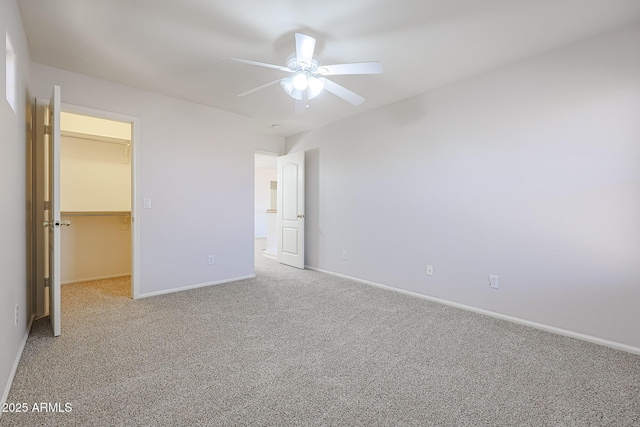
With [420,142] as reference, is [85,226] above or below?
below

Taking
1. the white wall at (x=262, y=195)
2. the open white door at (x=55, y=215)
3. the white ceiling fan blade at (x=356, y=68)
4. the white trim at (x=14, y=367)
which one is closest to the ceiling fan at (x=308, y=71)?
the white ceiling fan blade at (x=356, y=68)

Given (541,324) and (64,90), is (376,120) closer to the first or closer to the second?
(541,324)

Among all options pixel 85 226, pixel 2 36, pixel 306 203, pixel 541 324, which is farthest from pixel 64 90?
pixel 541 324

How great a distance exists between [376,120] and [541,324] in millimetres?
2822

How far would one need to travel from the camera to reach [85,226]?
13.3 ft

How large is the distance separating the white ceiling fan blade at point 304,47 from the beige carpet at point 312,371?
2148 millimetres

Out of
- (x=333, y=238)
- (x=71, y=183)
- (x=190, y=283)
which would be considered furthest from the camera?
(x=333, y=238)

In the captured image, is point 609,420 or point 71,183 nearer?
point 609,420

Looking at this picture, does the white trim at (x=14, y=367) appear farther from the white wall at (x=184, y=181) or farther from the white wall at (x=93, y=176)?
the white wall at (x=93, y=176)

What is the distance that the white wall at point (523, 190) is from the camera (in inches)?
85.9

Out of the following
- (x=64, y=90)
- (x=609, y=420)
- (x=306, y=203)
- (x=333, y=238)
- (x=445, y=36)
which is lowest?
(x=609, y=420)

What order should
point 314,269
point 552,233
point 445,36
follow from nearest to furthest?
point 445,36 → point 552,233 → point 314,269

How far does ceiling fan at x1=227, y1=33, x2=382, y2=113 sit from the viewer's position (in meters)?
2.07

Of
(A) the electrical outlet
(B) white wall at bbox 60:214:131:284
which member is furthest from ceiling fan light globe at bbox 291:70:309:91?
(B) white wall at bbox 60:214:131:284
